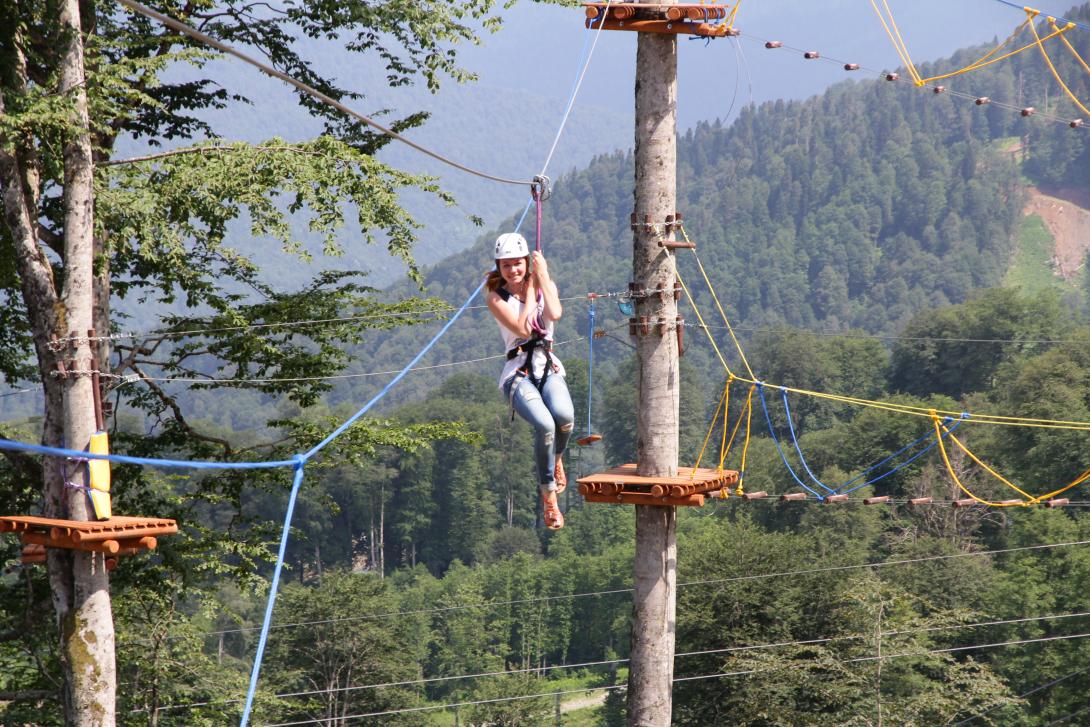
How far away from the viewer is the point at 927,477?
70.2m

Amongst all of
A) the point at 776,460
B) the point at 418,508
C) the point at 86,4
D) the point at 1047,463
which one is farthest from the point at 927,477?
the point at 86,4

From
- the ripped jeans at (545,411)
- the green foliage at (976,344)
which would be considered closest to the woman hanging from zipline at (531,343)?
the ripped jeans at (545,411)

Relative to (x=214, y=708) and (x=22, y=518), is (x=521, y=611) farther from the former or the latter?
(x=22, y=518)

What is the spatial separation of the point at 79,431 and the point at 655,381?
6.83 m

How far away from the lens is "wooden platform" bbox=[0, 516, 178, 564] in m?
12.0

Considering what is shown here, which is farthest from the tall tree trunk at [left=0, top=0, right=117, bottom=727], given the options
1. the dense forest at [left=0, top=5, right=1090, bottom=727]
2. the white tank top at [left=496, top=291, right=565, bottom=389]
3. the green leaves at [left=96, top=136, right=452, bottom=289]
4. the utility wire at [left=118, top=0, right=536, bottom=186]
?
the white tank top at [left=496, top=291, right=565, bottom=389]

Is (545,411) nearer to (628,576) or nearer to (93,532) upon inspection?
(93,532)

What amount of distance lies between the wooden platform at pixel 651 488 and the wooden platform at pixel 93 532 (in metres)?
4.81

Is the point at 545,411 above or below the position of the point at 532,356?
below

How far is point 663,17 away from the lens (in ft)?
29.3

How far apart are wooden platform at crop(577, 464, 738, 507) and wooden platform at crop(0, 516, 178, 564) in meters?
4.81

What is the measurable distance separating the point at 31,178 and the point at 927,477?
62.1 metres

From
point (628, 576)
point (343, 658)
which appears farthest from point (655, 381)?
point (628, 576)

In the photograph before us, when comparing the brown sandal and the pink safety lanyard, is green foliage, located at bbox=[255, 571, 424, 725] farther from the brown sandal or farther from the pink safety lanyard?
the pink safety lanyard
